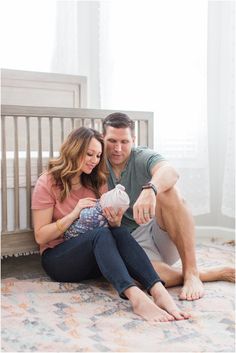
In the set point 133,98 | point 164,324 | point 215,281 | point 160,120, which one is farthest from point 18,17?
point 164,324

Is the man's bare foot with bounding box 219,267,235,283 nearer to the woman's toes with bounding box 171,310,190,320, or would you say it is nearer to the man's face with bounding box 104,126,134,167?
the woman's toes with bounding box 171,310,190,320

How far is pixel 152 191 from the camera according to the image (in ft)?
5.16

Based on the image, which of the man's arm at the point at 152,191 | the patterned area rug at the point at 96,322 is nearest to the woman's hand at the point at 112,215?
the man's arm at the point at 152,191

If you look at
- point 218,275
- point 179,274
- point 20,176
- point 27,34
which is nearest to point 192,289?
point 179,274

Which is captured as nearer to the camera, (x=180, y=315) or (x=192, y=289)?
(x=180, y=315)

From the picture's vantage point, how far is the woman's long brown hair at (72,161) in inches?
69.4

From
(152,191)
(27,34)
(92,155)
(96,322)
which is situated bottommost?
(96,322)

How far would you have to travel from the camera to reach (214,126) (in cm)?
281

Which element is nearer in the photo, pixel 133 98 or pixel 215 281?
pixel 215 281

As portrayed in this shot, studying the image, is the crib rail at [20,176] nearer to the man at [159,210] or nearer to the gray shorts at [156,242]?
the man at [159,210]

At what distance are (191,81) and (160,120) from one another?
0.91 ft

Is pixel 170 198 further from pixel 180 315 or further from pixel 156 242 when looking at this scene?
pixel 180 315

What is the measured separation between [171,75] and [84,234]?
1.35 meters

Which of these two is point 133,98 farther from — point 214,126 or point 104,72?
point 214,126
